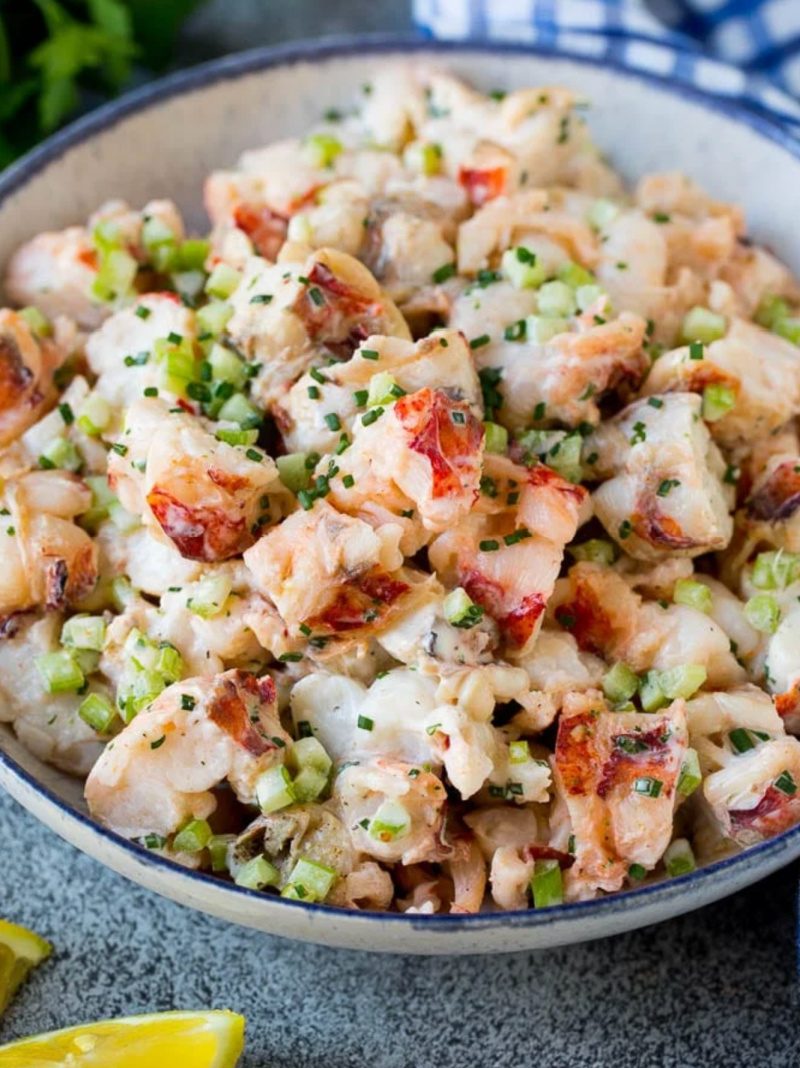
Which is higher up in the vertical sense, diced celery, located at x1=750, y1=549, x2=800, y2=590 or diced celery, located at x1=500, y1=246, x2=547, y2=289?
diced celery, located at x1=500, y1=246, x2=547, y2=289

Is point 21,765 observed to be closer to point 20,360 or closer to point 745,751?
point 20,360

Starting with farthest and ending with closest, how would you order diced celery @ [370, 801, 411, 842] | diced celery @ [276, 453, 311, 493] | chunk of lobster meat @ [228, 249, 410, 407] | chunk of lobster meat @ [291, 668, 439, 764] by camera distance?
chunk of lobster meat @ [228, 249, 410, 407] → diced celery @ [276, 453, 311, 493] → chunk of lobster meat @ [291, 668, 439, 764] → diced celery @ [370, 801, 411, 842]

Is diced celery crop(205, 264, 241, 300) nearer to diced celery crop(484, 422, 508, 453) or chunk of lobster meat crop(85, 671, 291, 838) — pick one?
diced celery crop(484, 422, 508, 453)

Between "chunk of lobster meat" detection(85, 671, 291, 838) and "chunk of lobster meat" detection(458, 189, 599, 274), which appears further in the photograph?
"chunk of lobster meat" detection(458, 189, 599, 274)

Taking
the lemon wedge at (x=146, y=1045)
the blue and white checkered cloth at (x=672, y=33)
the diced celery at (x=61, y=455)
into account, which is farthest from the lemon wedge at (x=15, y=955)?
the blue and white checkered cloth at (x=672, y=33)

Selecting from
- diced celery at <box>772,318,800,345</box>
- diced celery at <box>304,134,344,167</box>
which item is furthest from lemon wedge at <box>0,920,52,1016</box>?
diced celery at <box>772,318,800,345</box>

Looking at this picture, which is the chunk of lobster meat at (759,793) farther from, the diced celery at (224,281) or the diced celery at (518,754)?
the diced celery at (224,281)

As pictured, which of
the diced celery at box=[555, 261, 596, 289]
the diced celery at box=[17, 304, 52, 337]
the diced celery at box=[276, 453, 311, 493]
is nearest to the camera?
the diced celery at box=[276, 453, 311, 493]

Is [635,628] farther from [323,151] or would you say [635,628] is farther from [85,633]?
[323,151]
